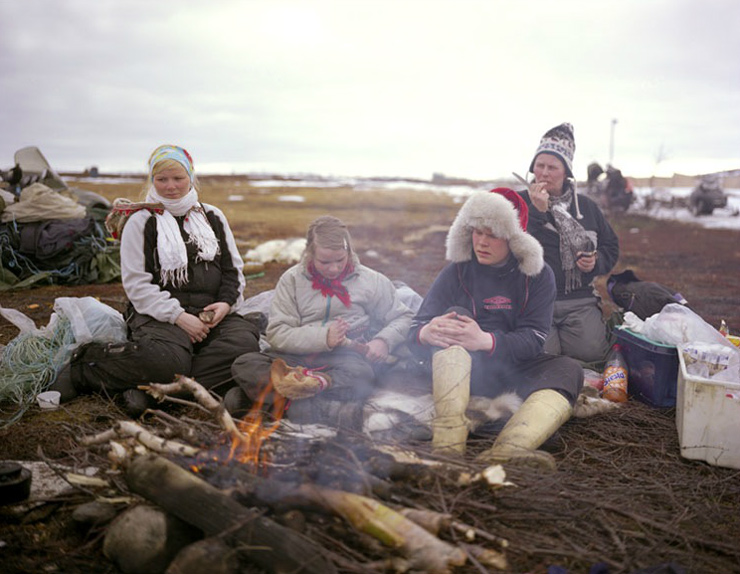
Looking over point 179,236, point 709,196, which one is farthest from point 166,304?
point 709,196

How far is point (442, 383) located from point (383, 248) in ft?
34.5

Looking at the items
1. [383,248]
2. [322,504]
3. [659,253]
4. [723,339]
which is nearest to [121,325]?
[322,504]

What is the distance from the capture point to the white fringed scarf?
385 centimetres

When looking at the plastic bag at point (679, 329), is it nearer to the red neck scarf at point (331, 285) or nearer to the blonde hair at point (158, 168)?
the red neck scarf at point (331, 285)

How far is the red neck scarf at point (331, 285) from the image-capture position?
3.94 meters

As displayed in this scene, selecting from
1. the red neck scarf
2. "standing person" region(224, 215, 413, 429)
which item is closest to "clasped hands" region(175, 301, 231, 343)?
"standing person" region(224, 215, 413, 429)

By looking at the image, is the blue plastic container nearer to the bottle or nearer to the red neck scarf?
the bottle

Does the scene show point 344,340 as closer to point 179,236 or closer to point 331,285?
point 331,285

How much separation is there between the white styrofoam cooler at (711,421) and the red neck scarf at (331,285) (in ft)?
6.98

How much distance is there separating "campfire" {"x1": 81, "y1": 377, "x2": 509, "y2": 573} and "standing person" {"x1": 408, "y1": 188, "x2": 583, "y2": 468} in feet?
1.97

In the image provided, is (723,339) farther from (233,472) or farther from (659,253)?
(659,253)

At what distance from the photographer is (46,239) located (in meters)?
7.81

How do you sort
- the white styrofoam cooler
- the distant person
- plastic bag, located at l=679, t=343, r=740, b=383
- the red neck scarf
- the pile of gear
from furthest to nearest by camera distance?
the distant person < the pile of gear < the red neck scarf < plastic bag, located at l=679, t=343, r=740, b=383 < the white styrofoam cooler

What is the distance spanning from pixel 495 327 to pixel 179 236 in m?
2.19
